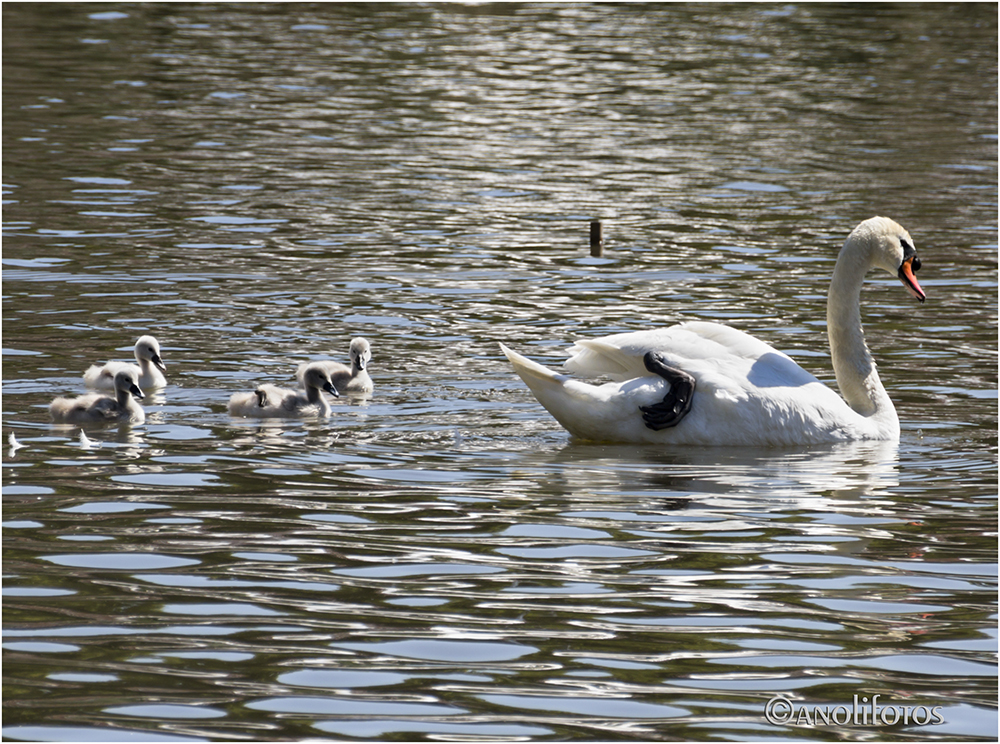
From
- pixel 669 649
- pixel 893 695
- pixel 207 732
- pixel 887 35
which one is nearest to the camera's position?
pixel 207 732

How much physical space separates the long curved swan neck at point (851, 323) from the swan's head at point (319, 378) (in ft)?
11.5

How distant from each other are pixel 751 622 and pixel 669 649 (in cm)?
52

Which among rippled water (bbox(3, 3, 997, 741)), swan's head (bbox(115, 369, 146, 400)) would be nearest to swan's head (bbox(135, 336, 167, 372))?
rippled water (bbox(3, 3, 997, 741))

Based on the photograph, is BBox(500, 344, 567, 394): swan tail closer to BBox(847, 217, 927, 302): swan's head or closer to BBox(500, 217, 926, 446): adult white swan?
BBox(500, 217, 926, 446): adult white swan

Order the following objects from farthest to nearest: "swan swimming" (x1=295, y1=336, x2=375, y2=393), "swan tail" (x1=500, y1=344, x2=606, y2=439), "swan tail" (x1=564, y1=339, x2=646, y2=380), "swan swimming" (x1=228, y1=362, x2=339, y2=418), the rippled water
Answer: "swan swimming" (x1=295, y1=336, x2=375, y2=393), "swan swimming" (x1=228, y1=362, x2=339, y2=418), "swan tail" (x1=564, y1=339, x2=646, y2=380), "swan tail" (x1=500, y1=344, x2=606, y2=439), the rippled water

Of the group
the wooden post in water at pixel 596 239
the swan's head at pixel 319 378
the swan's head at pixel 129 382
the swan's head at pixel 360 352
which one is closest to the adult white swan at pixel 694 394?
the swan's head at pixel 319 378

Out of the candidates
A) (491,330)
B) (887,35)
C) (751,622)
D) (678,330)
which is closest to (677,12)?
(887,35)

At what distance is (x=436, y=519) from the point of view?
27.1ft

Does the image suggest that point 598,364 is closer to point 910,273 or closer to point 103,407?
point 910,273

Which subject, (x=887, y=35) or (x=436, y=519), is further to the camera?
(x=887, y=35)

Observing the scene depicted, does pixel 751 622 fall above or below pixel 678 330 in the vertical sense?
below

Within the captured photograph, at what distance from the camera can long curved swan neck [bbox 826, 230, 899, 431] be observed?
1073 centimetres

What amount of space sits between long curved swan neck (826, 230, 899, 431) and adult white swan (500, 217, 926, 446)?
44 cm

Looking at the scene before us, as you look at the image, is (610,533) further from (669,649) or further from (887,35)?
(887,35)
